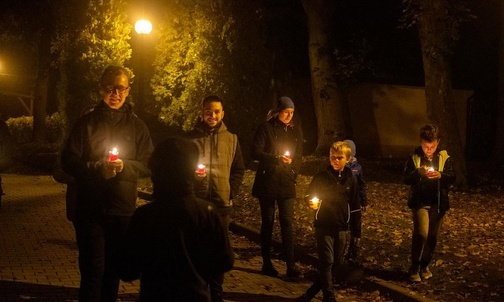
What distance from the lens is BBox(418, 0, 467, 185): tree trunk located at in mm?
16391

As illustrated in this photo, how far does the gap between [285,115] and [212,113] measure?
196 cm

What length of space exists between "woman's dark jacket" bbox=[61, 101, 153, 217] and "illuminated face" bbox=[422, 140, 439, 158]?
3695 mm

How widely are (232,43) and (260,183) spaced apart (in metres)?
11.7

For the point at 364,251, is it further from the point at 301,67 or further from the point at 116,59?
the point at 301,67

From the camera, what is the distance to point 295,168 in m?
8.69

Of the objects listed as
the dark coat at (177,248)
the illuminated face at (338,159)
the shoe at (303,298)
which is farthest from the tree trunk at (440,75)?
the dark coat at (177,248)

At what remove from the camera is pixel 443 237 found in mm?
11383

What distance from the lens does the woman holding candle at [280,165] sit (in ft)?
28.0

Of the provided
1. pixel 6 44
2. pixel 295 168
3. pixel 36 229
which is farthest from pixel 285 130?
pixel 6 44

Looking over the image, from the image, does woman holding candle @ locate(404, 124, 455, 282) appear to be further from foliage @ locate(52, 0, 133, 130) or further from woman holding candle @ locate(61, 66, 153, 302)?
foliage @ locate(52, 0, 133, 130)

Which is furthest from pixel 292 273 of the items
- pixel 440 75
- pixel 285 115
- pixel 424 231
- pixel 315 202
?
pixel 440 75

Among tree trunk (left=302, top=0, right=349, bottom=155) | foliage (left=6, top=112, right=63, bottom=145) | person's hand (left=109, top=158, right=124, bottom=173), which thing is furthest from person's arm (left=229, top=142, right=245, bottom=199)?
foliage (left=6, top=112, right=63, bottom=145)

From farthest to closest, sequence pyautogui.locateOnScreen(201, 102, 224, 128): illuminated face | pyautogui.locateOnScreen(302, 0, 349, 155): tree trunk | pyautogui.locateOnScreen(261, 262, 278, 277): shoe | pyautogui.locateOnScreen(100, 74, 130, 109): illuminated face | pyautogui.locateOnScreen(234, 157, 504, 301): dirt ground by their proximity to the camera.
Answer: pyautogui.locateOnScreen(302, 0, 349, 155): tree trunk
pyautogui.locateOnScreen(261, 262, 278, 277): shoe
pyautogui.locateOnScreen(234, 157, 504, 301): dirt ground
pyautogui.locateOnScreen(201, 102, 224, 128): illuminated face
pyautogui.locateOnScreen(100, 74, 130, 109): illuminated face

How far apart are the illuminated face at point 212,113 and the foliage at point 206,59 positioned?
506 inches
